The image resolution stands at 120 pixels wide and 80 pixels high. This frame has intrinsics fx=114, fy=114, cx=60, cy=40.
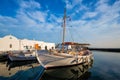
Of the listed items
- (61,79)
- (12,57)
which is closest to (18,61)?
(12,57)

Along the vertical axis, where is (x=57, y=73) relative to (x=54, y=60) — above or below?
below

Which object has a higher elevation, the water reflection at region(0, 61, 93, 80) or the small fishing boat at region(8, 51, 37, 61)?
the small fishing boat at region(8, 51, 37, 61)

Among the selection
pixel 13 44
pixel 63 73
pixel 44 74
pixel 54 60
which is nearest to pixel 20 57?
pixel 13 44

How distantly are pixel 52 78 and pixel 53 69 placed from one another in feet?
14.7

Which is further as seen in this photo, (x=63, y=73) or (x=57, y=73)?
(x=63, y=73)

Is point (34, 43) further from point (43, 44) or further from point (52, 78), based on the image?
point (52, 78)

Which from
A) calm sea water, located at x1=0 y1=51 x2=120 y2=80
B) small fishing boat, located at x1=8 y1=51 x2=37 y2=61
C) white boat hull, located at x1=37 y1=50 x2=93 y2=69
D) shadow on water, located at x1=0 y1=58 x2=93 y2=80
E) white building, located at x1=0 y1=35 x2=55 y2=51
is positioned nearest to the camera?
shadow on water, located at x1=0 y1=58 x2=93 y2=80

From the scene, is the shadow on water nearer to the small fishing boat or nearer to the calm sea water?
the calm sea water

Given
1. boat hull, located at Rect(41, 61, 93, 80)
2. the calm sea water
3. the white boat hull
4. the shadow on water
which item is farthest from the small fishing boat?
boat hull, located at Rect(41, 61, 93, 80)

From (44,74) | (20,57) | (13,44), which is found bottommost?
(44,74)

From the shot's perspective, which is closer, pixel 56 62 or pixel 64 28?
pixel 56 62

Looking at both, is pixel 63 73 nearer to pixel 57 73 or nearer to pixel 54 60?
pixel 57 73

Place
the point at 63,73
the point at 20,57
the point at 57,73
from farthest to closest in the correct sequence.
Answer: the point at 20,57 → the point at 63,73 → the point at 57,73

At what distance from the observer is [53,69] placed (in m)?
19.5
